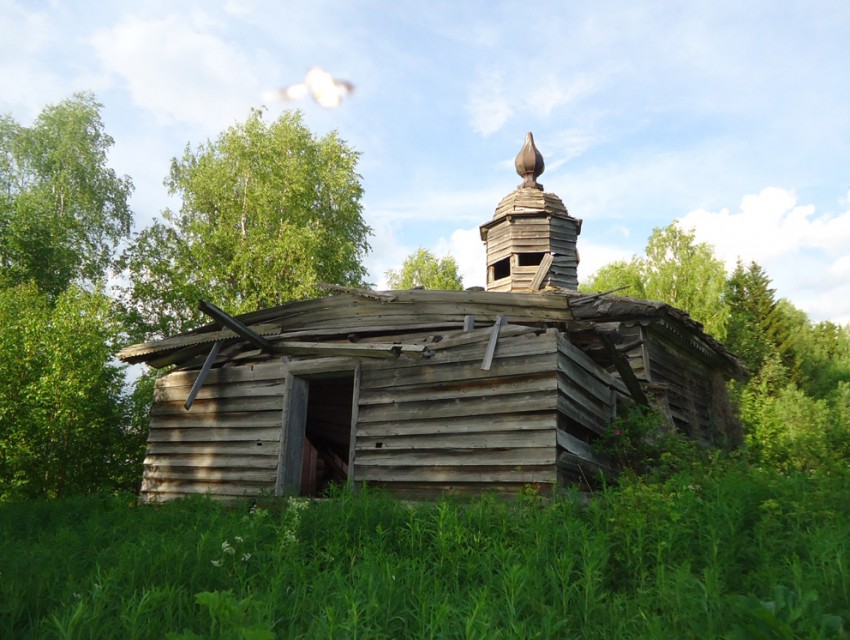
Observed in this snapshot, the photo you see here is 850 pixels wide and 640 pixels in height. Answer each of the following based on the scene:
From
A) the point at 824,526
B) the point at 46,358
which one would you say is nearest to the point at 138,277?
the point at 46,358

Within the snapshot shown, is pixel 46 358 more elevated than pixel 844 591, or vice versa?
pixel 46 358

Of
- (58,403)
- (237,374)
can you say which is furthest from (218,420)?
(58,403)

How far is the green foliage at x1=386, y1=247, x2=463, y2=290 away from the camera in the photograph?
35812 millimetres

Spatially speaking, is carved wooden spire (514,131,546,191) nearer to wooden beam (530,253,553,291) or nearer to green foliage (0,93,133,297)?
wooden beam (530,253,553,291)

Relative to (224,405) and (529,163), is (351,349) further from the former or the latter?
(529,163)

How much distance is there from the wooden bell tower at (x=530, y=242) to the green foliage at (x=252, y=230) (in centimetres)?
683

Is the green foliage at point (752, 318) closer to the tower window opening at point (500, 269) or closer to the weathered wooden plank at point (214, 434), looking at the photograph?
the tower window opening at point (500, 269)

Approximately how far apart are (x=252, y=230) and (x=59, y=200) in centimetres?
942

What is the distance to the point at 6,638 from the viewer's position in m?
3.74

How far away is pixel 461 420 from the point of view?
8.30 metres

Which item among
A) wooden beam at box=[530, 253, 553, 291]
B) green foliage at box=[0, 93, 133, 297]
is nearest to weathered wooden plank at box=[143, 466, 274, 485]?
wooden beam at box=[530, 253, 553, 291]

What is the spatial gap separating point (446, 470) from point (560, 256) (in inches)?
430

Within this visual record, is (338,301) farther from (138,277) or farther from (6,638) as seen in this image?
(138,277)

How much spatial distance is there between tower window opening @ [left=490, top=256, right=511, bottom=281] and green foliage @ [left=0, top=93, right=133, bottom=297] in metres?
17.2
